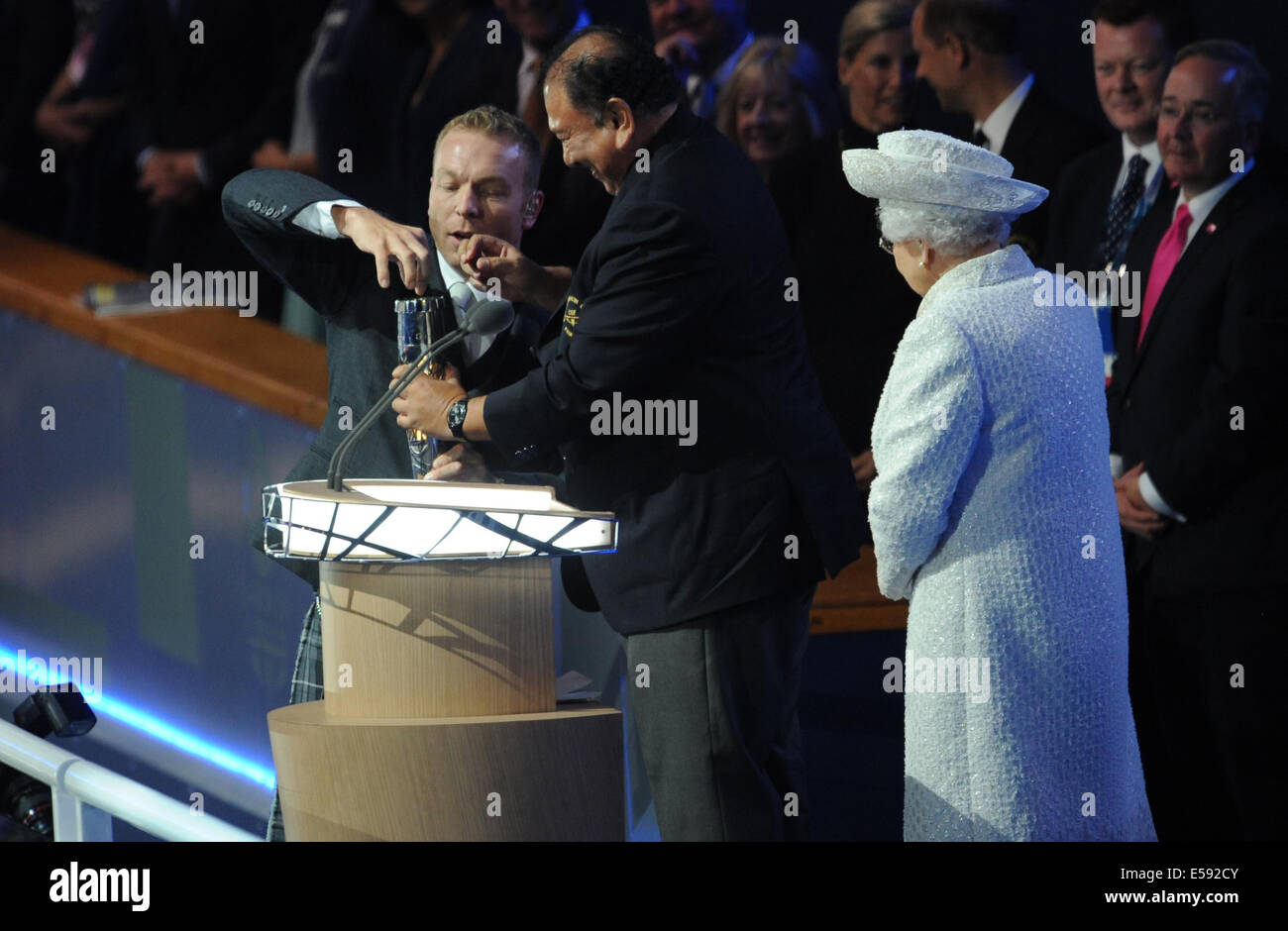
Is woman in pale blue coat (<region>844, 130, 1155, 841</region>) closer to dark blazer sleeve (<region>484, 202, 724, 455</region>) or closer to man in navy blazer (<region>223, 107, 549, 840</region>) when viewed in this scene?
dark blazer sleeve (<region>484, 202, 724, 455</region>)

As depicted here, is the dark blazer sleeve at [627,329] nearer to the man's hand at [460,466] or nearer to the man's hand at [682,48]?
the man's hand at [460,466]

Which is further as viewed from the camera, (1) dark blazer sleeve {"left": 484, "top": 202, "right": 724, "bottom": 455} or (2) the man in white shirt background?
(2) the man in white shirt background

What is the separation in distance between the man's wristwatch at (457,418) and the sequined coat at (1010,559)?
0.59m

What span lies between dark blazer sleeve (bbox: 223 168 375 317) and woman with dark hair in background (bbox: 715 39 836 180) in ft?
4.67

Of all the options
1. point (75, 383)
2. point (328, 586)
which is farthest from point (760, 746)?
point (75, 383)

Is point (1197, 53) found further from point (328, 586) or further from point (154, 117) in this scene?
point (154, 117)

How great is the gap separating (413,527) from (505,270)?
855 millimetres

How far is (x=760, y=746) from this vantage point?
8.23 ft

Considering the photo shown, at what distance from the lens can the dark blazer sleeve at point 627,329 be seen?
2.45 meters

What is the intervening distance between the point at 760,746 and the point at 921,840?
27 centimetres

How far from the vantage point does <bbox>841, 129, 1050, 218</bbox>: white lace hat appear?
2.28m

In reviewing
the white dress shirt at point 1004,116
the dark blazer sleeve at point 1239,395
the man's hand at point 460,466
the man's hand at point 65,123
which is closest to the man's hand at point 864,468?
the dark blazer sleeve at point 1239,395

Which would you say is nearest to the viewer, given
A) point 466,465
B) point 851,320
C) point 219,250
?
point 466,465
